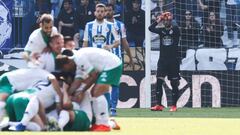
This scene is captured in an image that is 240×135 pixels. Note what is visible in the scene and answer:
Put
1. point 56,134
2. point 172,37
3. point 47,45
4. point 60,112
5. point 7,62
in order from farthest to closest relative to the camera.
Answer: point 7,62
point 172,37
point 47,45
point 60,112
point 56,134

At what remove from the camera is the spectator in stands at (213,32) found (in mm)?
21609

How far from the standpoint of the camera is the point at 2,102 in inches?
465

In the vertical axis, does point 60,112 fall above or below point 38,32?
below

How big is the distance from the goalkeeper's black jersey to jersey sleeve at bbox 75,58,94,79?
8.06 meters

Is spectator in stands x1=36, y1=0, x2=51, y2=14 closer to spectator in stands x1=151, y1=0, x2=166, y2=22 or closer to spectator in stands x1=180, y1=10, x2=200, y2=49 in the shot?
spectator in stands x1=151, y1=0, x2=166, y2=22

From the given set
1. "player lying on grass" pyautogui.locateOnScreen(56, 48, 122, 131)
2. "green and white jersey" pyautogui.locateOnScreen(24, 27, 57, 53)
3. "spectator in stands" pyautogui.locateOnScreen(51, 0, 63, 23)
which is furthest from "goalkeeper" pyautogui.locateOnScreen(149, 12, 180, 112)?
"player lying on grass" pyautogui.locateOnScreen(56, 48, 122, 131)

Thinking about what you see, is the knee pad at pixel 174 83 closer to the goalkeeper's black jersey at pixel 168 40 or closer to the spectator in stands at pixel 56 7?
the goalkeeper's black jersey at pixel 168 40

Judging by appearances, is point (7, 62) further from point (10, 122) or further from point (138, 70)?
point (10, 122)

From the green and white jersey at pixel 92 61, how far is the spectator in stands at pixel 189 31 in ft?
32.2

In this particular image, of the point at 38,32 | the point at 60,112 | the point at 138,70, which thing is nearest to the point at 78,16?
the point at 138,70

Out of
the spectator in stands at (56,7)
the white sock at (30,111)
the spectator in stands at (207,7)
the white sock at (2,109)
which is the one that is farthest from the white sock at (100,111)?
the spectator in stands at (207,7)

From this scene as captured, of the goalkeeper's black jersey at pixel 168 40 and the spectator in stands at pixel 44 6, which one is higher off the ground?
the spectator in stands at pixel 44 6

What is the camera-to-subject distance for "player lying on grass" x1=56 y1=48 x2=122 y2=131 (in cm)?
1155

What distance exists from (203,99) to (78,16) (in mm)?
3526
